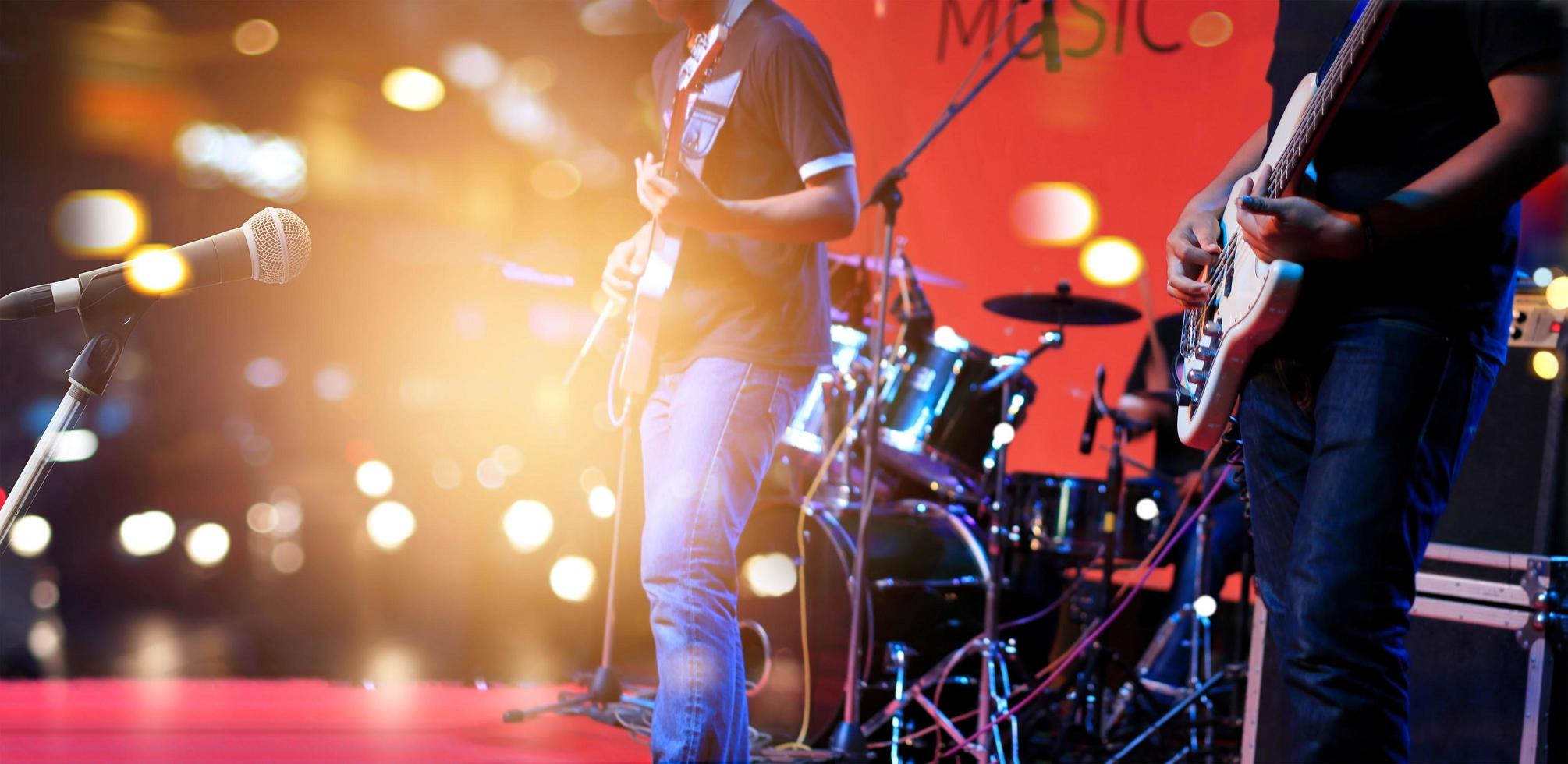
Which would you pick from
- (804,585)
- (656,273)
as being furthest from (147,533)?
(656,273)

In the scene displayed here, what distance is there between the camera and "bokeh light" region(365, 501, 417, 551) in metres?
4.75

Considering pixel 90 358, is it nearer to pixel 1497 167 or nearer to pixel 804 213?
pixel 804 213

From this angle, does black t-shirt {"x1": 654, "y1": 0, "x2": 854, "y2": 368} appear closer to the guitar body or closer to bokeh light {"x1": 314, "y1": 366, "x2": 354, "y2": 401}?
→ the guitar body

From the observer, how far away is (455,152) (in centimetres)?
498

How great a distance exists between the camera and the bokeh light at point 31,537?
396cm

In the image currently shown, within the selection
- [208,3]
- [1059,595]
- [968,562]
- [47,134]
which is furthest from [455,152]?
[1059,595]

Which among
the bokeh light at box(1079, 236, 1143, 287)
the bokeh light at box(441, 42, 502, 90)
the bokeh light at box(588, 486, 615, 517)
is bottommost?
the bokeh light at box(588, 486, 615, 517)

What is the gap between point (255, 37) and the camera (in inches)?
172

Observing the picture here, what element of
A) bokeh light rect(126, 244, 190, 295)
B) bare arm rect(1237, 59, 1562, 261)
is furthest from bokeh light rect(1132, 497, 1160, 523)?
bokeh light rect(126, 244, 190, 295)

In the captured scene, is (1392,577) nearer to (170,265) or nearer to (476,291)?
(170,265)

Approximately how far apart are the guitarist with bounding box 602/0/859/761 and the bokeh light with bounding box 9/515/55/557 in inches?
108

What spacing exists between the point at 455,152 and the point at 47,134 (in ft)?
4.99

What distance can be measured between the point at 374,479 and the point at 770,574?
1863mm

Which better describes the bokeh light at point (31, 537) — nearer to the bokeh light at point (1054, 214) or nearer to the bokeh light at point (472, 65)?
the bokeh light at point (472, 65)
